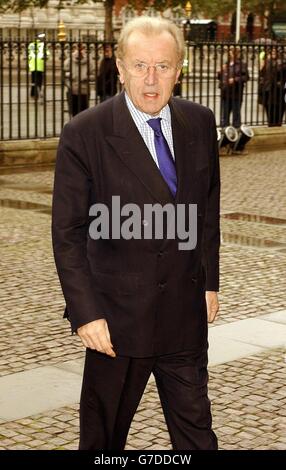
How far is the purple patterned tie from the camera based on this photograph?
3.79m

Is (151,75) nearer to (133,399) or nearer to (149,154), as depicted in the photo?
(149,154)

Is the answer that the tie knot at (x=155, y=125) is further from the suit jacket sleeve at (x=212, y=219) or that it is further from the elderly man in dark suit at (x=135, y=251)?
the suit jacket sleeve at (x=212, y=219)

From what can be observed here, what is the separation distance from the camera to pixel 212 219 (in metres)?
3.99

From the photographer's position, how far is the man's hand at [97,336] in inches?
146

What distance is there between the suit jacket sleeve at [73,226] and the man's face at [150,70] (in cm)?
26

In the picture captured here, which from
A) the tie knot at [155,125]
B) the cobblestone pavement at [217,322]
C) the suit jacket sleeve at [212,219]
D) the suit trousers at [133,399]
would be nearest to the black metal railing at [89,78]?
the cobblestone pavement at [217,322]

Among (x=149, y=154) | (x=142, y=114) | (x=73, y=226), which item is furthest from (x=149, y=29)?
(x=73, y=226)

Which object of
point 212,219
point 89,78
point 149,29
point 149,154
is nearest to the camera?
point 149,29

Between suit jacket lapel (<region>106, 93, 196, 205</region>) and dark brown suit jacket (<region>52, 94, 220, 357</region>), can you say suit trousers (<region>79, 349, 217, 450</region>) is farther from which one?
suit jacket lapel (<region>106, 93, 196, 205</region>)

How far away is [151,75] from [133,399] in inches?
44.3

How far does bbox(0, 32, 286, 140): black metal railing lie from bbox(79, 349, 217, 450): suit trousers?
492 inches

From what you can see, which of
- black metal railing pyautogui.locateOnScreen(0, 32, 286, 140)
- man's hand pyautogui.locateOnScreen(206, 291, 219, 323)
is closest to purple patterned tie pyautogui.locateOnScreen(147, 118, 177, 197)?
man's hand pyautogui.locateOnScreen(206, 291, 219, 323)

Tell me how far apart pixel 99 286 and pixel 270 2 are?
59245mm
